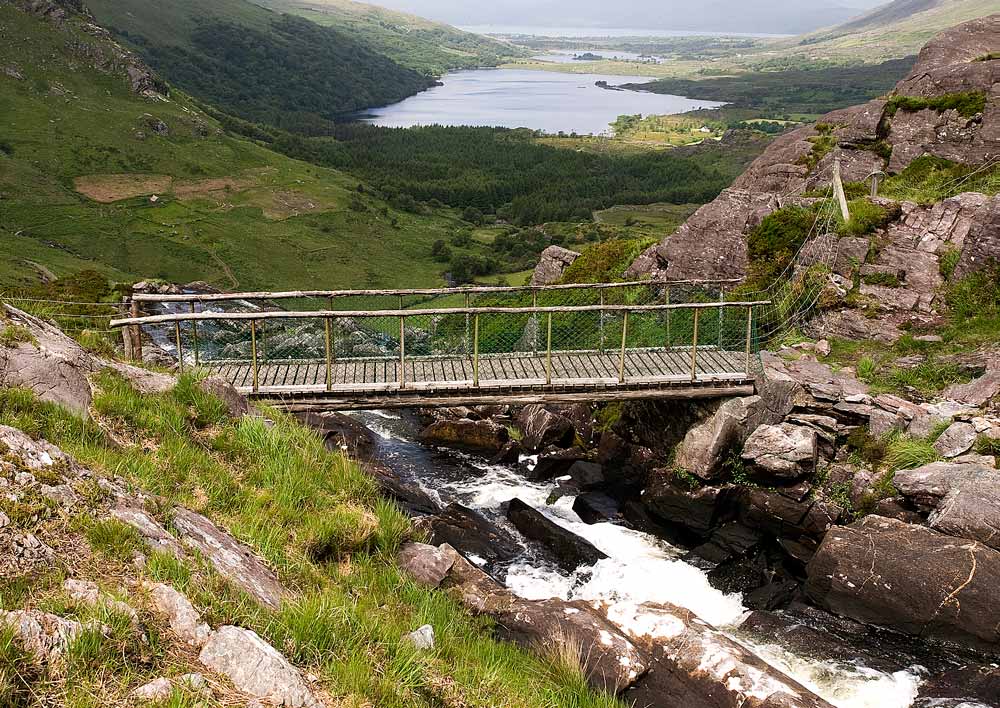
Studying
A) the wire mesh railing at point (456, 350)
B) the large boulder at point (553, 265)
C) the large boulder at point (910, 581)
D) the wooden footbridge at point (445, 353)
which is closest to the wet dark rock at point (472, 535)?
the wooden footbridge at point (445, 353)

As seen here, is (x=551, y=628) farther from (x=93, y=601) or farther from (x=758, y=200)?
(x=758, y=200)

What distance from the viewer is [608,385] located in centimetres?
1700

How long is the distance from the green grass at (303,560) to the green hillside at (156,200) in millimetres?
53038

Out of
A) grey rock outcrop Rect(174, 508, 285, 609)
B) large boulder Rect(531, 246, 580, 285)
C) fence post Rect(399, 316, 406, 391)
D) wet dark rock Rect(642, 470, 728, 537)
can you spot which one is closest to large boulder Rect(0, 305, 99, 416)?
grey rock outcrop Rect(174, 508, 285, 609)

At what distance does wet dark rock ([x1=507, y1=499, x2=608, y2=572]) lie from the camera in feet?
51.1

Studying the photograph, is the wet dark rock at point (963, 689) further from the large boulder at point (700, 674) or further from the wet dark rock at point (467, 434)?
the wet dark rock at point (467, 434)

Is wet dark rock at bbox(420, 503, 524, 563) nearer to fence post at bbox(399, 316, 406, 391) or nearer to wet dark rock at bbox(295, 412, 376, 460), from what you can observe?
fence post at bbox(399, 316, 406, 391)

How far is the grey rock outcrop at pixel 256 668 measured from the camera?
4.92m

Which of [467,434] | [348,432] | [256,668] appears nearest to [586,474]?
[467,434]

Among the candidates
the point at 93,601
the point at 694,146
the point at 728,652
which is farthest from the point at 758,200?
the point at 694,146

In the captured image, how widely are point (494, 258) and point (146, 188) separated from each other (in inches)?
1766

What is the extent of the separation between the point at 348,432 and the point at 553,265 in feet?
49.1

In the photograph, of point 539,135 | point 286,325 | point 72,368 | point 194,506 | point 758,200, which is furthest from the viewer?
point 539,135

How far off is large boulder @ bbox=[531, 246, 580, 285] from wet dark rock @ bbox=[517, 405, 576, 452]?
39.2 feet
